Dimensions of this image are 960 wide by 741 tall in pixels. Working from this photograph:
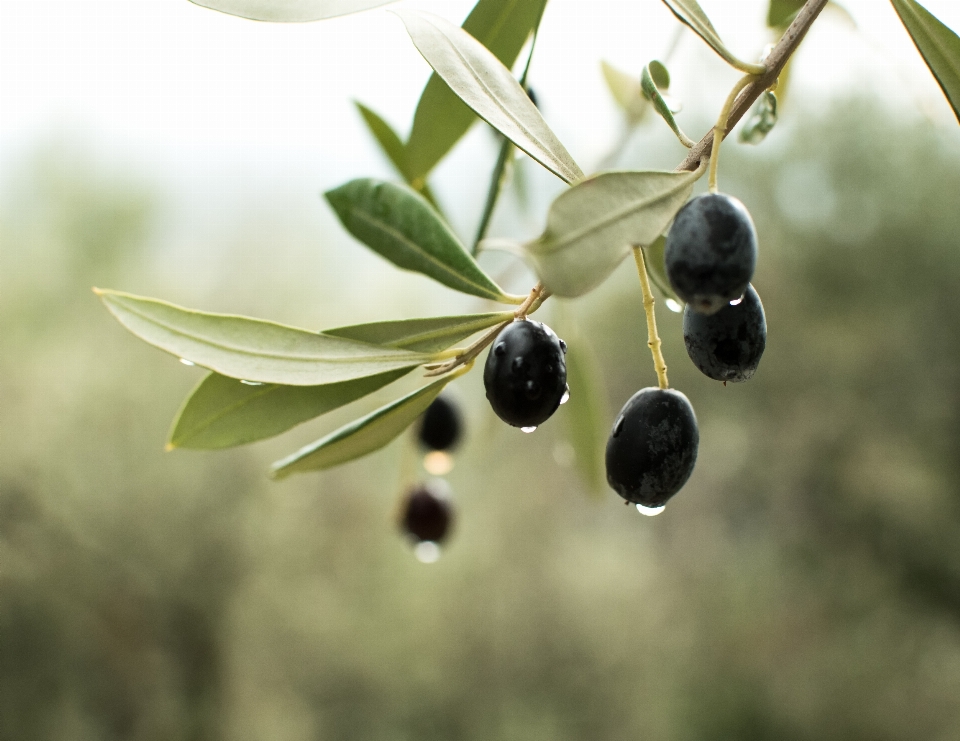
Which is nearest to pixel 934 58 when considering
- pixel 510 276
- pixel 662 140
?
pixel 510 276

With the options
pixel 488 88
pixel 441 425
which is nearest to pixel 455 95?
pixel 488 88

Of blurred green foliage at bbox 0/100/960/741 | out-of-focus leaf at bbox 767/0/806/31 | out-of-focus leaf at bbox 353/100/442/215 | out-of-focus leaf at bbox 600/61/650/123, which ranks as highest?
out-of-focus leaf at bbox 600/61/650/123

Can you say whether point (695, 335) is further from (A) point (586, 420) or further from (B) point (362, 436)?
(A) point (586, 420)

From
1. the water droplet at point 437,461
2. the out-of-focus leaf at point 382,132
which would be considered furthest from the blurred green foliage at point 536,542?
the out-of-focus leaf at point 382,132

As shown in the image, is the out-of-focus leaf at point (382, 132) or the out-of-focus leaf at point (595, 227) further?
the out-of-focus leaf at point (382, 132)

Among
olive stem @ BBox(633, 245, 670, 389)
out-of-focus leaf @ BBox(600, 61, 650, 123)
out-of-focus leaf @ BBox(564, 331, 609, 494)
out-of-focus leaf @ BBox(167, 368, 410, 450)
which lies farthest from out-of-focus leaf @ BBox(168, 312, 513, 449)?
out-of-focus leaf @ BBox(600, 61, 650, 123)

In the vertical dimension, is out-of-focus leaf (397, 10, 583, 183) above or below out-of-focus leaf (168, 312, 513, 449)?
above

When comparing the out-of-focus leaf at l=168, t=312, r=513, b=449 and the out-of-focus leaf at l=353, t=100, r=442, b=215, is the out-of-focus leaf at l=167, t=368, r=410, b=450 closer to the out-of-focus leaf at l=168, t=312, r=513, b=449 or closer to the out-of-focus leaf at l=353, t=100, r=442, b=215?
the out-of-focus leaf at l=168, t=312, r=513, b=449

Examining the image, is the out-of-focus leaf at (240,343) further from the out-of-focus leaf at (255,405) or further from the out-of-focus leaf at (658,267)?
the out-of-focus leaf at (658,267)
